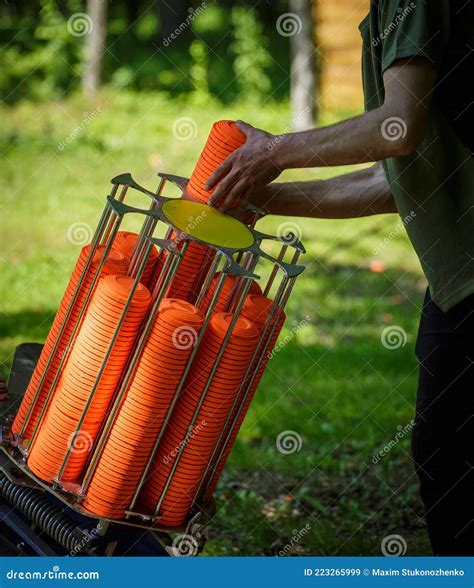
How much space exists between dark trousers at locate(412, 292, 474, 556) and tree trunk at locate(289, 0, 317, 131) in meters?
7.51

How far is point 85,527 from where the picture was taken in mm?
2746

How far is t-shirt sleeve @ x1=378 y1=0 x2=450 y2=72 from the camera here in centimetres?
263

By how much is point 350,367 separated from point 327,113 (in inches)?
213

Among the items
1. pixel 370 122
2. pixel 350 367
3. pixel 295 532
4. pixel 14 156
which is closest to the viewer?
pixel 370 122

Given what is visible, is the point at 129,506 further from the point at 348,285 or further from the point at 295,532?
the point at 348,285

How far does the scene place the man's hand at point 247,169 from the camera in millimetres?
2785

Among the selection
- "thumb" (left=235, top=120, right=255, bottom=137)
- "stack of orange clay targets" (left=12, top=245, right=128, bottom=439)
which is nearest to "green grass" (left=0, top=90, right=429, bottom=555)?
"stack of orange clay targets" (left=12, top=245, right=128, bottom=439)

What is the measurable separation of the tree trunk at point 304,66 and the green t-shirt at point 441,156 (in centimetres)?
742

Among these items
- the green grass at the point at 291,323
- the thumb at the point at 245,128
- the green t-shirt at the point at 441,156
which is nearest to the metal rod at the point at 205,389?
the thumb at the point at 245,128

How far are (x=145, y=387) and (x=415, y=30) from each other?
1.19 m

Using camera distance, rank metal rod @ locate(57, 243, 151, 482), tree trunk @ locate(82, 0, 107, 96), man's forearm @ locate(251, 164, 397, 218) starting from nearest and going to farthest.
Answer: metal rod @ locate(57, 243, 151, 482) < man's forearm @ locate(251, 164, 397, 218) < tree trunk @ locate(82, 0, 107, 96)

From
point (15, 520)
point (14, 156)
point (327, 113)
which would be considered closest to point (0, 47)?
point (14, 156)

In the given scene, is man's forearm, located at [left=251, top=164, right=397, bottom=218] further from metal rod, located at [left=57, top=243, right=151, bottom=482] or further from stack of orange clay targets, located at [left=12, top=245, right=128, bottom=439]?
metal rod, located at [left=57, top=243, right=151, bottom=482]

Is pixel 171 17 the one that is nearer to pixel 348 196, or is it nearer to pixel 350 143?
pixel 348 196
